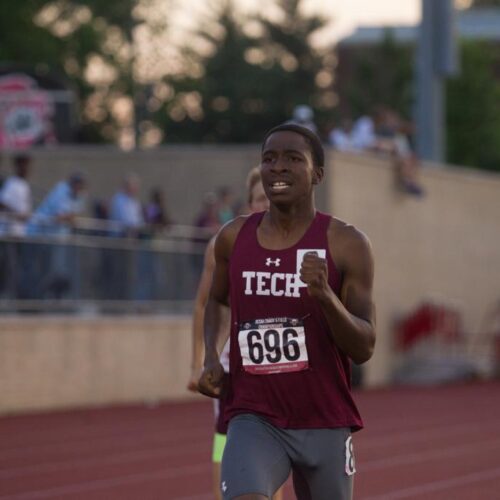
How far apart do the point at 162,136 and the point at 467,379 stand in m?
42.3

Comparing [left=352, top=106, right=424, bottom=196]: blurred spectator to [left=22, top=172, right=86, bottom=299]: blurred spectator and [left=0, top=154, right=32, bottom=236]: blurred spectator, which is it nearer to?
[left=22, top=172, right=86, bottom=299]: blurred spectator

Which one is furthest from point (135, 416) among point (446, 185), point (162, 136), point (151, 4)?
point (162, 136)

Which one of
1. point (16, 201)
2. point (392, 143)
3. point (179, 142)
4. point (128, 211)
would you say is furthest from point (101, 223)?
point (179, 142)

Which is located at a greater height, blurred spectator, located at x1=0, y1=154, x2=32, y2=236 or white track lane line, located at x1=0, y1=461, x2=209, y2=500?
blurred spectator, located at x1=0, y1=154, x2=32, y2=236

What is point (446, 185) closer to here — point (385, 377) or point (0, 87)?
point (385, 377)

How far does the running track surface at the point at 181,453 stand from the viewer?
12.8m

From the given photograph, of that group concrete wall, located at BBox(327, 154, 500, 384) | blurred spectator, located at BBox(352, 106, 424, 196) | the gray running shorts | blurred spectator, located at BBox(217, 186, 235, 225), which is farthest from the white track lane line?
blurred spectator, located at BBox(352, 106, 424, 196)

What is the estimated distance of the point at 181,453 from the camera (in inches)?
619

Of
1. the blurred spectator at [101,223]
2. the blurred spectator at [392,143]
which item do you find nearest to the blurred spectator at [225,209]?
the blurred spectator at [101,223]

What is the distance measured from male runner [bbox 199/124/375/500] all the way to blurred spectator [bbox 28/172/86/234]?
533 inches

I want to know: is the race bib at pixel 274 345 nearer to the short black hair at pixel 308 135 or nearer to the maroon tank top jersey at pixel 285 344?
the maroon tank top jersey at pixel 285 344

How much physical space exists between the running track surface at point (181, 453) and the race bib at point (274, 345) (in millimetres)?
5844

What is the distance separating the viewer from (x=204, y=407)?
22.5 meters

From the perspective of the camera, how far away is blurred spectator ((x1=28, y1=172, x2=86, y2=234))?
791 inches
